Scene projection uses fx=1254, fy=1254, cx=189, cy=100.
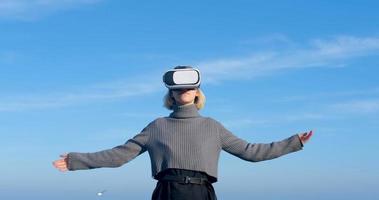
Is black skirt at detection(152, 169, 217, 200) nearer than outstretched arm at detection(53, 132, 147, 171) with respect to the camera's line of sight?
Yes

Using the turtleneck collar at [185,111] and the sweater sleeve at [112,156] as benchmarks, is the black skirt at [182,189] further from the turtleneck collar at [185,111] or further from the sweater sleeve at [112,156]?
the turtleneck collar at [185,111]

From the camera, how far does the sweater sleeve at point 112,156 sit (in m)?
15.6

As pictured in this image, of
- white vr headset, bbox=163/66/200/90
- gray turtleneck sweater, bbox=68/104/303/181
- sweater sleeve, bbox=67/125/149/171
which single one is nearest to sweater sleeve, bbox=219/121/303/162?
gray turtleneck sweater, bbox=68/104/303/181

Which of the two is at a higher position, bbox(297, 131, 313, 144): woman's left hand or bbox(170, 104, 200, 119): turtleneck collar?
bbox(170, 104, 200, 119): turtleneck collar

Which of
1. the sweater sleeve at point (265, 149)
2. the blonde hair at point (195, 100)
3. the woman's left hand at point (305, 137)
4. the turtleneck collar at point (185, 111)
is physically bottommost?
the sweater sleeve at point (265, 149)

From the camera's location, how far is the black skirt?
50.1 ft

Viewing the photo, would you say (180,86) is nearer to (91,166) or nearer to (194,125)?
(194,125)

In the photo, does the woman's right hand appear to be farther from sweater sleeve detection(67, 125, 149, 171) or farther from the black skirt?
the black skirt

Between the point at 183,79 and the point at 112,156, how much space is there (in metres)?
1.32

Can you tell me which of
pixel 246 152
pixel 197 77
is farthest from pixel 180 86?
pixel 246 152

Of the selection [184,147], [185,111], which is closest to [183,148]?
[184,147]

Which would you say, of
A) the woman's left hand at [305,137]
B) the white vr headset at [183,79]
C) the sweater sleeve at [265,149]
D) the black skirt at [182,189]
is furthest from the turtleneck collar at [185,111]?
the woman's left hand at [305,137]

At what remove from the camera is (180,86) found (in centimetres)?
1530

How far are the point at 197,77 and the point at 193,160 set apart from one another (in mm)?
1018
